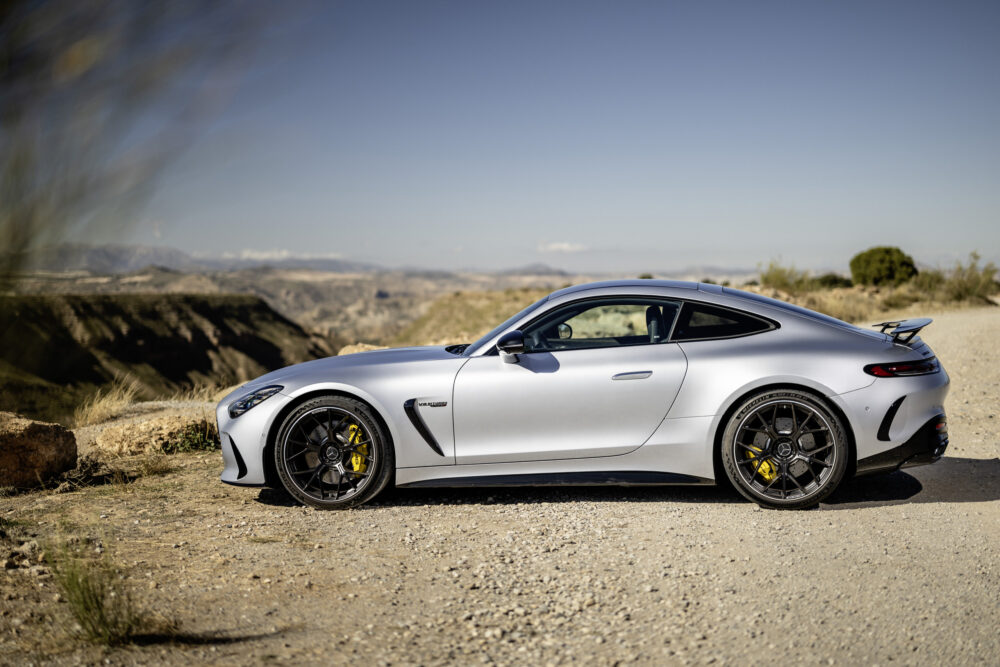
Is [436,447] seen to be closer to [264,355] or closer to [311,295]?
[264,355]

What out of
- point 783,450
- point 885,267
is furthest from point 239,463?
point 885,267

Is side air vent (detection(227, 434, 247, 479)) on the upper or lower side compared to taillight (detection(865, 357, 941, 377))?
lower

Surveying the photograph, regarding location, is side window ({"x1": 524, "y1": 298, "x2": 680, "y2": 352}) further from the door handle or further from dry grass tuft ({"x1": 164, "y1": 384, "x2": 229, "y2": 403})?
dry grass tuft ({"x1": 164, "y1": 384, "x2": 229, "y2": 403})

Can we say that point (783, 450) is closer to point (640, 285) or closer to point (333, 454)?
point (640, 285)

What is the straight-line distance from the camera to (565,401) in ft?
16.7

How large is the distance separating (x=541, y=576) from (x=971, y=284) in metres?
21.5

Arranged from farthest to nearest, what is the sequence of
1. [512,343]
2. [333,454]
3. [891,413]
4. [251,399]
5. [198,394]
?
[198,394], [251,399], [333,454], [512,343], [891,413]

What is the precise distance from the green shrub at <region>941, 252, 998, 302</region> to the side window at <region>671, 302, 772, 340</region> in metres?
19.1

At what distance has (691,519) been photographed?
4867 millimetres

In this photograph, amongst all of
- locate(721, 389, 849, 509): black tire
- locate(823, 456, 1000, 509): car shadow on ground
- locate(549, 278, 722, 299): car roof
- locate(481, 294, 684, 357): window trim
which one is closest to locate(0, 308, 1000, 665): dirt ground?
locate(823, 456, 1000, 509): car shadow on ground

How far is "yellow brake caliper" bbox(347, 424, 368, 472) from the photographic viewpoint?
5254 mm

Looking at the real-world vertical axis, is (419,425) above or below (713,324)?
below

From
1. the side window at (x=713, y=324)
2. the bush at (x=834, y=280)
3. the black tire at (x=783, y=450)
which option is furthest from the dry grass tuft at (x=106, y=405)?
the bush at (x=834, y=280)

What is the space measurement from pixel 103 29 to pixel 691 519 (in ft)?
13.5
